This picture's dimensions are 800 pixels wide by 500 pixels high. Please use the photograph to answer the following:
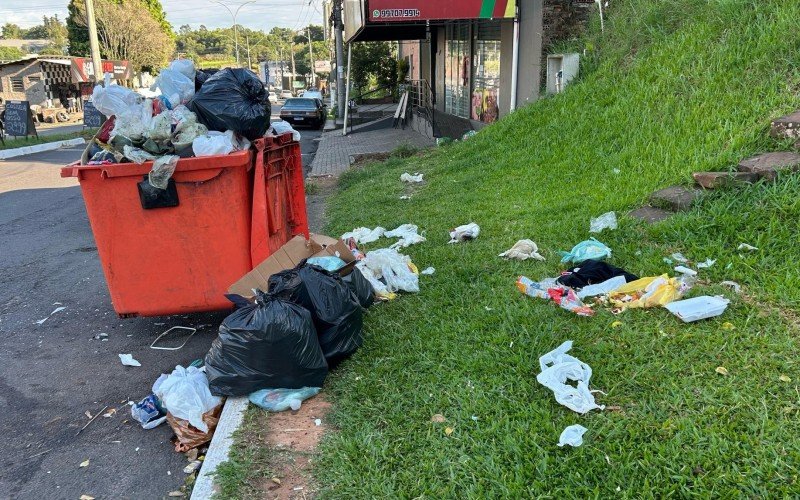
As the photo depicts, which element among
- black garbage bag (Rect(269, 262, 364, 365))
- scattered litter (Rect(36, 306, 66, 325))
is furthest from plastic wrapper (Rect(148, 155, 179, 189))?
scattered litter (Rect(36, 306, 66, 325))

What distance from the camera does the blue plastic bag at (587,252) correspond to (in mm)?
4293

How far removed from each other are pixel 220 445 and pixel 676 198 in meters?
3.89

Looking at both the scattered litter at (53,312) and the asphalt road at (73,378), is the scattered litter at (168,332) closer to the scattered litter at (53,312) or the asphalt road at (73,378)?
the asphalt road at (73,378)

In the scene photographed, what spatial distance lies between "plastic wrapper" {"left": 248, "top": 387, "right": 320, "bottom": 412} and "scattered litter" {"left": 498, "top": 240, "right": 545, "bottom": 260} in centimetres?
215

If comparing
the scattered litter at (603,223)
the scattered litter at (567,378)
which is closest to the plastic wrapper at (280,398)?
the scattered litter at (567,378)

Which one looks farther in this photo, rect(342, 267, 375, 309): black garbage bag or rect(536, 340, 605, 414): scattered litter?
rect(342, 267, 375, 309): black garbage bag

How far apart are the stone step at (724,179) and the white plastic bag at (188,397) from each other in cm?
397

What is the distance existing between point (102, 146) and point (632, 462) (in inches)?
159

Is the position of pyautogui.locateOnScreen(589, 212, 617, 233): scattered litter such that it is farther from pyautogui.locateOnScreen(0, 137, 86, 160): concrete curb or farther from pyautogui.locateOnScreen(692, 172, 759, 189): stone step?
pyautogui.locateOnScreen(0, 137, 86, 160): concrete curb

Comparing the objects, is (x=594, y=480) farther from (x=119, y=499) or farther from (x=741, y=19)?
(x=741, y=19)

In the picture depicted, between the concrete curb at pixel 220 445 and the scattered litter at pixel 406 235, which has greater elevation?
the scattered litter at pixel 406 235

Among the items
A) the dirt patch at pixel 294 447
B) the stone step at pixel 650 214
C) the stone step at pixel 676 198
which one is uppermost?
the stone step at pixel 676 198

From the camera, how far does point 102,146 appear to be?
423cm

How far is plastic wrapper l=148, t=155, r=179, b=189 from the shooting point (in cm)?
395
